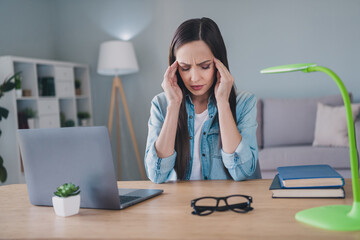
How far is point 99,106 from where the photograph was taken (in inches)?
188

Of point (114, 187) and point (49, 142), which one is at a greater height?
point (49, 142)

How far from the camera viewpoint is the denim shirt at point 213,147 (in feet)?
4.59

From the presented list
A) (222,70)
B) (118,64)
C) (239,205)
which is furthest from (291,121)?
(239,205)

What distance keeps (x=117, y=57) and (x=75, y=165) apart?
3.09 m

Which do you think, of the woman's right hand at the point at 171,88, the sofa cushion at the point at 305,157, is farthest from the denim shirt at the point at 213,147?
the sofa cushion at the point at 305,157

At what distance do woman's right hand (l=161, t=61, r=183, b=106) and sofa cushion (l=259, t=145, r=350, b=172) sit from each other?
1.93 metres

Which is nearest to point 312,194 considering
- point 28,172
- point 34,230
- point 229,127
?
point 229,127

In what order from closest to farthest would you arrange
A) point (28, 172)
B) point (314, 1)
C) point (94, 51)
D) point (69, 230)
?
point (69, 230)
point (28, 172)
point (314, 1)
point (94, 51)

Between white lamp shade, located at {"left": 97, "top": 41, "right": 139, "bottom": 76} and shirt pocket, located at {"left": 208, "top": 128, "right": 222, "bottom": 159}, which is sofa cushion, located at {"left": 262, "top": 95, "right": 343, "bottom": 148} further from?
shirt pocket, located at {"left": 208, "top": 128, "right": 222, "bottom": 159}

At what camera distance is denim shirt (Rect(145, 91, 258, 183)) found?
1.40 m

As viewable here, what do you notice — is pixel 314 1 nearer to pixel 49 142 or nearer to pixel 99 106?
pixel 99 106

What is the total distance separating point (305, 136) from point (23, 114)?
2.69 metres

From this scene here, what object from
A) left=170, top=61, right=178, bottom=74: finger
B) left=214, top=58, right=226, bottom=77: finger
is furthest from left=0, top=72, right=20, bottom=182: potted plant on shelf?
left=214, top=58, right=226, bottom=77: finger

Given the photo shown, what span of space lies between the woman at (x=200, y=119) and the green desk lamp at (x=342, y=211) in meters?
0.50
